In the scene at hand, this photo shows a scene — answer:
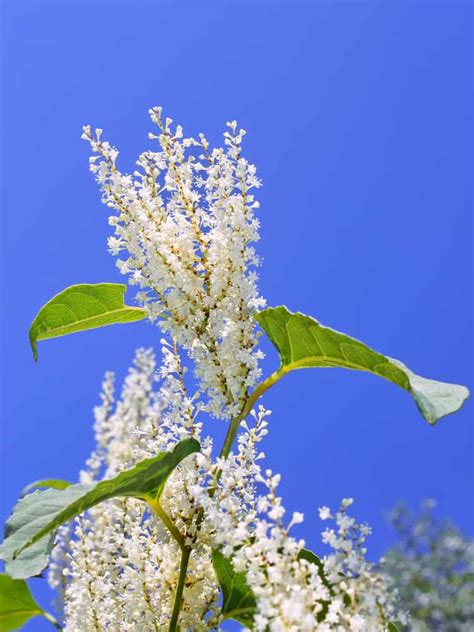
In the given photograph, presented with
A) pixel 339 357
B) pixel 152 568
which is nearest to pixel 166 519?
pixel 152 568

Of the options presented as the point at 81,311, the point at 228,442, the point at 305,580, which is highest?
the point at 81,311

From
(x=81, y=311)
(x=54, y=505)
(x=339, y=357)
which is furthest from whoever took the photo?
(x=81, y=311)

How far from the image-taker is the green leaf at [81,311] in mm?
1968

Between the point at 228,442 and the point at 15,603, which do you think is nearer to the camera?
the point at 228,442

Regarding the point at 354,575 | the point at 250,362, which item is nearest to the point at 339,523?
the point at 354,575

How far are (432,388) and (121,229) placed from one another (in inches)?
33.4

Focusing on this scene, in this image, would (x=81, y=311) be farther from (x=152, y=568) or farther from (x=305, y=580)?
(x=305, y=580)

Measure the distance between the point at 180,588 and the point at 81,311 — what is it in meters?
0.79

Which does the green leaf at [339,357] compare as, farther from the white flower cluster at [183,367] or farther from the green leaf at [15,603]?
the green leaf at [15,603]

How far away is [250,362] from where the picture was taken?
5.50 ft

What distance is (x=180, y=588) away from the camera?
1597 millimetres

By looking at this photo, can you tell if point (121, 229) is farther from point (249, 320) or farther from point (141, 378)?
point (141, 378)

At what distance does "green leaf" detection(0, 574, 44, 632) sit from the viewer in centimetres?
198

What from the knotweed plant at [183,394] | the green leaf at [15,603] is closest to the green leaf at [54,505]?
the knotweed plant at [183,394]
